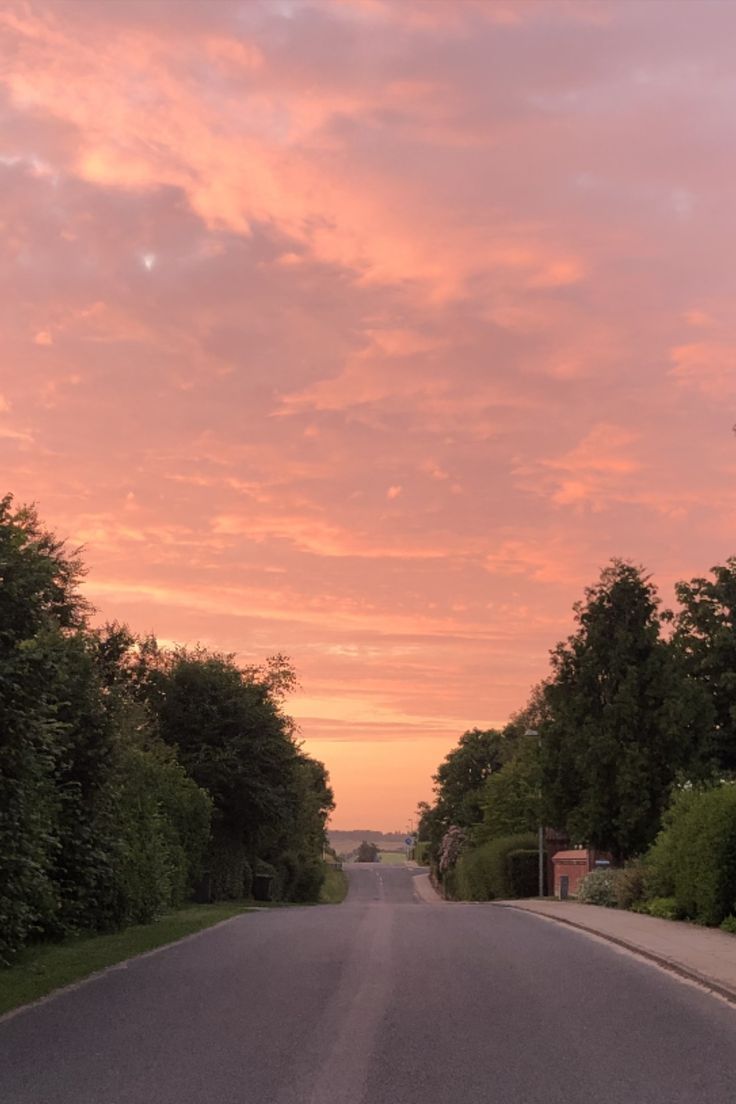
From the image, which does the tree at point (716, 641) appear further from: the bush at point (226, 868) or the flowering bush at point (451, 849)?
the flowering bush at point (451, 849)

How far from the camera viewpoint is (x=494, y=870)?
2199 inches

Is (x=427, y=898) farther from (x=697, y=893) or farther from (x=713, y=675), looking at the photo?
(x=697, y=893)

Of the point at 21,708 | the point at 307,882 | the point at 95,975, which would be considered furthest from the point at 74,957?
the point at 307,882

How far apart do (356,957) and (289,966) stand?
4.75 feet

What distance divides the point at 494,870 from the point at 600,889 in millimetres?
23104

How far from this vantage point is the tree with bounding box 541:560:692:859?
131ft

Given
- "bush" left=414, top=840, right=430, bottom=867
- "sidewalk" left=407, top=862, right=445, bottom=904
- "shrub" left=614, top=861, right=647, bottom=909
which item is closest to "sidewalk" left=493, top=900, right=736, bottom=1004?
"shrub" left=614, top=861, right=647, bottom=909

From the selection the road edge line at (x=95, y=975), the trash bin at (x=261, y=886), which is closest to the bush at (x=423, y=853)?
the trash bin at (x=261, y=886)

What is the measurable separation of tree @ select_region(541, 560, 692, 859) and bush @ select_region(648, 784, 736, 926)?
12795 mm

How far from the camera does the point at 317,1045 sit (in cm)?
948

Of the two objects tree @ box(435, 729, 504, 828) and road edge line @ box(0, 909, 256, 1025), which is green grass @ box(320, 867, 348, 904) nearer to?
tree @ box(435, 729, 504, 828)

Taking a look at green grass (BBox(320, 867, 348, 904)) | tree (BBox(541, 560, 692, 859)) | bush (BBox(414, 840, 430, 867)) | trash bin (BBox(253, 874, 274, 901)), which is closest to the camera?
tree (BBox(541, 560, 692, 859))

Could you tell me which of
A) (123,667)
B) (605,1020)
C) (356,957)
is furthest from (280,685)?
(605,1020)

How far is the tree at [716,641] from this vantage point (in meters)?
54.9
